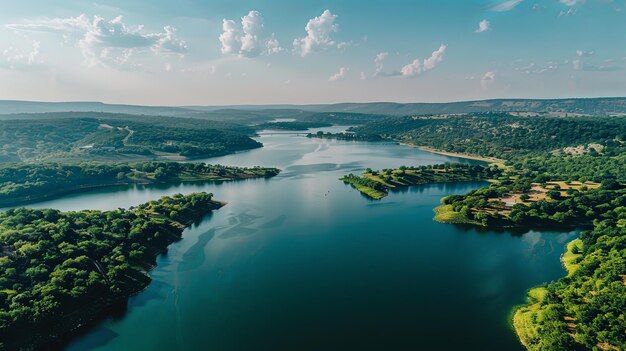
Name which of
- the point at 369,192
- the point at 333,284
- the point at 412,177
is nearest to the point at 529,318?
the point at 333,284

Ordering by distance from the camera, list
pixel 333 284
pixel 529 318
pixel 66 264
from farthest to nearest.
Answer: pixel 333 284 → pixel 66 264 → pixel 529 318

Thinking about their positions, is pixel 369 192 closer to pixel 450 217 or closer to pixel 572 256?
pixel 450 217

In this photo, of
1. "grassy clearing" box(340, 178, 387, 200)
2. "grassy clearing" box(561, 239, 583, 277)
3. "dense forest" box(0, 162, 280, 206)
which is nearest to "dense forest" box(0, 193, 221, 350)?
"dense forest" box(0, 162, 280, 206)

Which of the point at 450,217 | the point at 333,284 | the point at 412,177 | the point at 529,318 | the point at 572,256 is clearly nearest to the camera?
the point at 529,318

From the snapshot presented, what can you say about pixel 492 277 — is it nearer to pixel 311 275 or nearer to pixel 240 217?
pixel 311 275

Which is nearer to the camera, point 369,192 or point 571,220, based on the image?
point 571,220

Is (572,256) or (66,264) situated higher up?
(66,264)
